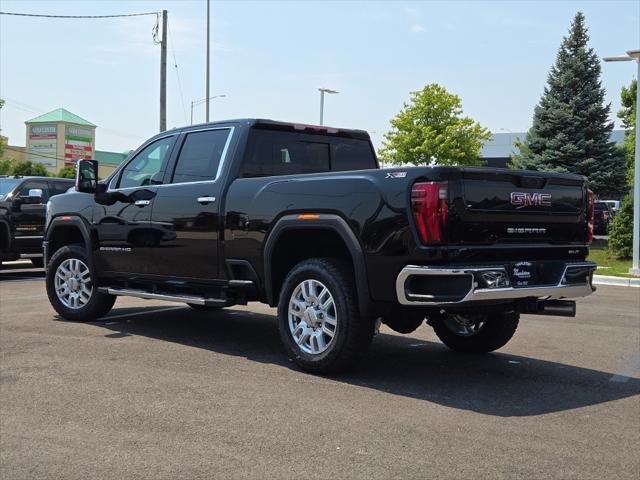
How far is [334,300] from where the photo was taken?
223 inches

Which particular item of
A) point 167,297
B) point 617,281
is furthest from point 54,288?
point 617,281

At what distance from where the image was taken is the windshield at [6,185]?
48.1ft

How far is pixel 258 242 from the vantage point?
20.7ft

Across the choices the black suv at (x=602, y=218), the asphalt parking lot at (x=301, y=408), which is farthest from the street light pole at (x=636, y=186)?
the black suv at (x=602, y=218)

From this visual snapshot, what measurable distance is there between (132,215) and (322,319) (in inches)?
112

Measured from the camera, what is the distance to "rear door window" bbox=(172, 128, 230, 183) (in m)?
7.05

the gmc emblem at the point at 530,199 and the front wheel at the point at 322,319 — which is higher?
the gmc emblem at the point at 530,199

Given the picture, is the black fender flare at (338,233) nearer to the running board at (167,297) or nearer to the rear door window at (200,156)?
the running board at (167,297)

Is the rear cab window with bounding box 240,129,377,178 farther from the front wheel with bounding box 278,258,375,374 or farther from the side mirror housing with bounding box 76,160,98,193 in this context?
the side mirror housing with bounding box 76,160,98,193

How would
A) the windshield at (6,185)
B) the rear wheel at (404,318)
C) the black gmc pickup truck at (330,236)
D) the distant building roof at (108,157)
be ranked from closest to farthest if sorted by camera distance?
the black gmc pickup truck at (330,236), the rear wheel at (404,318), the windshield at (6,185), the distant building roof at (108,157)

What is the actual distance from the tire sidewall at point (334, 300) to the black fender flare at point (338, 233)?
6.1 inches

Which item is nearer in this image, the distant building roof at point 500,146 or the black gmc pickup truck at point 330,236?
the black gmc pickup truck at point 330,236

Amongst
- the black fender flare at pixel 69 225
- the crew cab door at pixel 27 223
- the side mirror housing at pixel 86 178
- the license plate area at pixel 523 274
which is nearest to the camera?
the license plate area at pixel 523 274

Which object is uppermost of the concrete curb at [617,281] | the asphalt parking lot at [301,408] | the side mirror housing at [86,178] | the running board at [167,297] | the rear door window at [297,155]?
the rear door window at [297,155]
